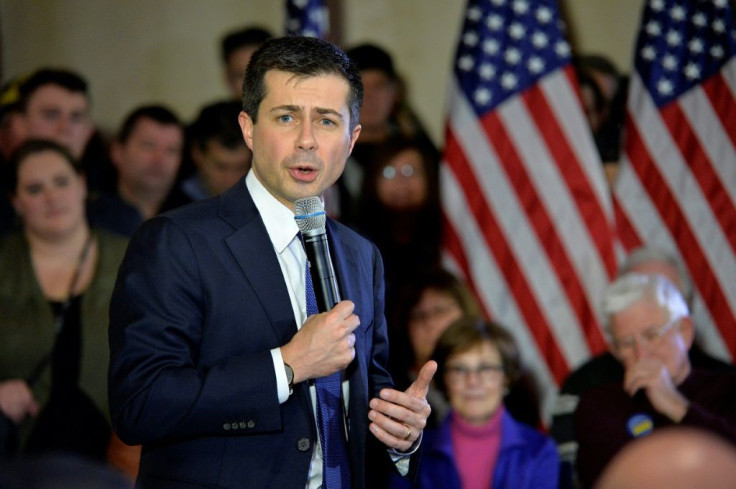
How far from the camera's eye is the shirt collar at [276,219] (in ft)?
7.89

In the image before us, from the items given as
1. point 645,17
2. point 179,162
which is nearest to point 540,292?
point 645,17

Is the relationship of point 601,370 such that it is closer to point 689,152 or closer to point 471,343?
point 471,343

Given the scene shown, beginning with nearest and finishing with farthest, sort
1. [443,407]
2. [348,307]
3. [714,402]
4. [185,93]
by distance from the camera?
[348,307] < [714,402] < [443,407] < [185,93]

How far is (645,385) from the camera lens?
393 centimetres

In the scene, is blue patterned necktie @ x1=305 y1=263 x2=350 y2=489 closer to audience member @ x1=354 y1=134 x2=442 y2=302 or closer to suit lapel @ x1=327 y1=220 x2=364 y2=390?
suit lapel @ x1=327 y1=220 x2=364 y2=390

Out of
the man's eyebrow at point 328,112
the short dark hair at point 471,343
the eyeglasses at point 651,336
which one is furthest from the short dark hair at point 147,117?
the man's eyebrow at point 328,112

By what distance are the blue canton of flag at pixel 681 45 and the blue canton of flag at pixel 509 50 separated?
0.39 m

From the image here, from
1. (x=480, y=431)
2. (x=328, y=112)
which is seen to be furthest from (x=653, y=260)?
(x=328, y=112)

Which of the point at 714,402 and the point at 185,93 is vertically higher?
the point at 185,93

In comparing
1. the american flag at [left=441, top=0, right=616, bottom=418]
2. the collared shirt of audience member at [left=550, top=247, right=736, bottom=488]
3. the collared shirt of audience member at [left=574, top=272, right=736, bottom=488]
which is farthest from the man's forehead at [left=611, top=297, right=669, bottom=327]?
the american flag at [left=441, top=0, right=616, bottom=418]

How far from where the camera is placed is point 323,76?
2402 mm

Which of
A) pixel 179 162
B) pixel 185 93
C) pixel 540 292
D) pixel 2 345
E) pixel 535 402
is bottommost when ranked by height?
pixel 535 402

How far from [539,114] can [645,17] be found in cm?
70

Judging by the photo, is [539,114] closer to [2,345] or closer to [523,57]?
[523,57]
